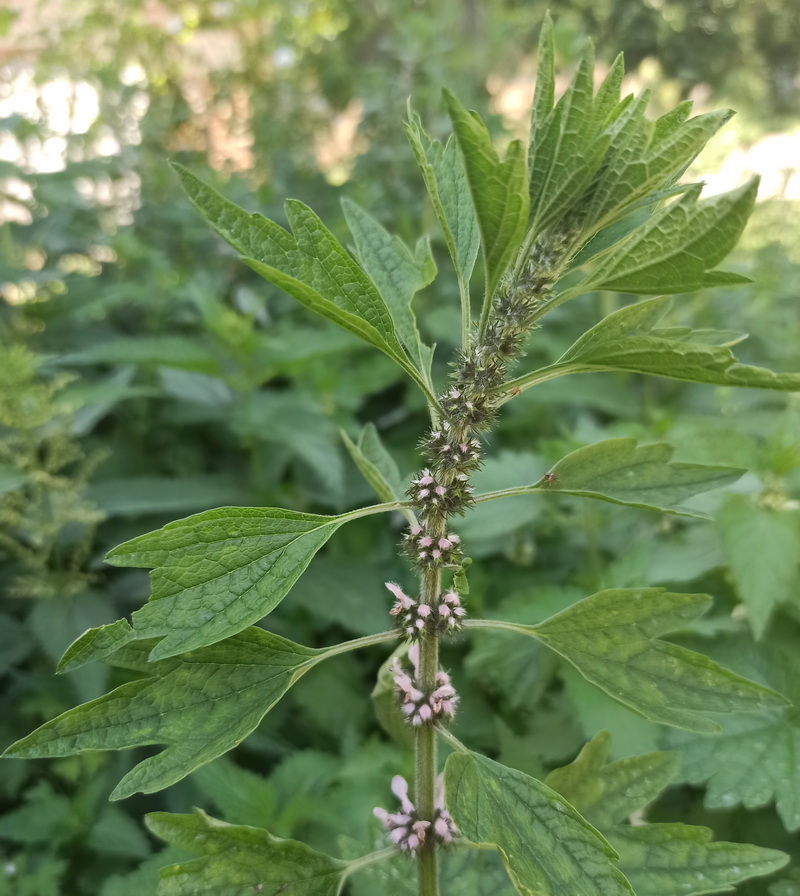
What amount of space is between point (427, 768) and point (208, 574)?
0.84 feet

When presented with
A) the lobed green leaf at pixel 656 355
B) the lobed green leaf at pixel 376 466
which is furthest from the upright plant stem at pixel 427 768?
the lobed green leaf at pixel 656 355

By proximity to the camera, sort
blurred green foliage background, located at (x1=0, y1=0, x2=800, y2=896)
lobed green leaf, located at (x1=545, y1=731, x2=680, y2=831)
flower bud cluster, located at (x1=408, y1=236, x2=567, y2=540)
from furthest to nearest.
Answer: blurred green foliage background, located at (x1=0, y1=0, x2=800, y2=896) → lobed green leaf, located at (x1=545, y1=731, x2=680, y2=831) → flower bud cluster, located at (x1=408, y1=236, x2=567, y2=540)

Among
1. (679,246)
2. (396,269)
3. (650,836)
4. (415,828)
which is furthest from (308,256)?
(650,836)

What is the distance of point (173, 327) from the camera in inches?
70.8

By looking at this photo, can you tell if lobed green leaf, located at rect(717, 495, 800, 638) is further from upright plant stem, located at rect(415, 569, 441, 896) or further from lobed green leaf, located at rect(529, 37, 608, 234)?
lobed green leaf, located at rect(529, 37, 608, 234)

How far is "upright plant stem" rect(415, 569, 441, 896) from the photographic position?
55 centimetres

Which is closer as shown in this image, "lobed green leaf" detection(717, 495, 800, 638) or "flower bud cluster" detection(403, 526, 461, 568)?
"flower bud cluster" detection(403, 526, 461, 568)

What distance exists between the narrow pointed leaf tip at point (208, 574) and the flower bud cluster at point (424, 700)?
151mm

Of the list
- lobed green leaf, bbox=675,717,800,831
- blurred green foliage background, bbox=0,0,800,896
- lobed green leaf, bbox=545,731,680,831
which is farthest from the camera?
blurred green foliage background, bbox=0,0,800,896

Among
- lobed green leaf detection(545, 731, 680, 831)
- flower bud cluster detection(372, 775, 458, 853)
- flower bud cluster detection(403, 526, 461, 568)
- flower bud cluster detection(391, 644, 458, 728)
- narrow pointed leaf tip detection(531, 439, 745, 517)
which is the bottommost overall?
flower bud cluster detection(372, 775, 458, 853)

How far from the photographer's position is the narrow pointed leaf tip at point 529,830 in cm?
45

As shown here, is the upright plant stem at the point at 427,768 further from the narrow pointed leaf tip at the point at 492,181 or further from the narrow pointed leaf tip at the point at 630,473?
the narrow pointed leaf tip at the point at 492,181

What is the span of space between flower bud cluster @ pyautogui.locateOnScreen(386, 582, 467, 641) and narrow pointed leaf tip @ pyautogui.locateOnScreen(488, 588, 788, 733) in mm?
92

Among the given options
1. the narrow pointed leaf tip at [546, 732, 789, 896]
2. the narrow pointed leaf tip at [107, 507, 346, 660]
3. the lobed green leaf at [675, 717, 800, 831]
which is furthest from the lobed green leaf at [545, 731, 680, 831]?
the narrow pointed leaf tip at [107, 507, 346, 660]
